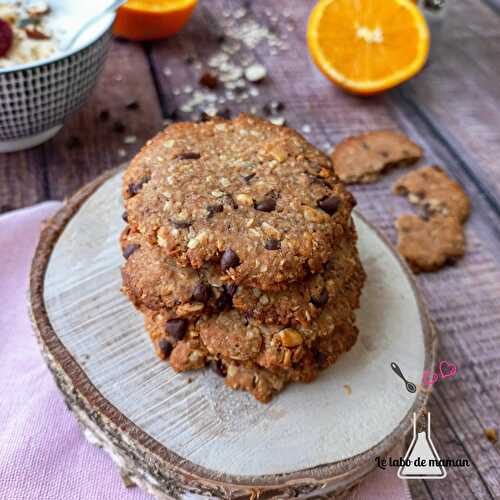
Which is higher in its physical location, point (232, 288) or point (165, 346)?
point (232, 288)

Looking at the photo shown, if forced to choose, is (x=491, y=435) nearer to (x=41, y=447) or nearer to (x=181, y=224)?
(x=181, y=224)

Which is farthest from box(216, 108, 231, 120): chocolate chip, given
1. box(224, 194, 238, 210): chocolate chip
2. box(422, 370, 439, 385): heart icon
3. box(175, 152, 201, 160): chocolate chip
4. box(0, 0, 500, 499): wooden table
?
box(422, 370, 439, 385): heart icon

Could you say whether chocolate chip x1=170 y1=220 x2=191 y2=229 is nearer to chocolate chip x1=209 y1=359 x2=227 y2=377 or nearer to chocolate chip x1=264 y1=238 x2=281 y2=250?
chocolate chip x1=264 y1=238 x2=281 y2=250

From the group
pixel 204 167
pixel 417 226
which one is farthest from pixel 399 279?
pixel 204 167

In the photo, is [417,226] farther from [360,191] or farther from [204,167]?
[204,167]

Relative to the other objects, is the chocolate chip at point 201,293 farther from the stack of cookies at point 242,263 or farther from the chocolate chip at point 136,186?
the chocolate chip at point 136,186

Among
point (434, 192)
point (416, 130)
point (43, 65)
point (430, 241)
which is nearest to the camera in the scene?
point (43, 65)

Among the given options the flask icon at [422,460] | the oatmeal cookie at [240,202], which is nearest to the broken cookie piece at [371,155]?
the oatmeal cookie at [240,202]

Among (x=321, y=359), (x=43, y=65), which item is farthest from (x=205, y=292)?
(x=43, y=65)
